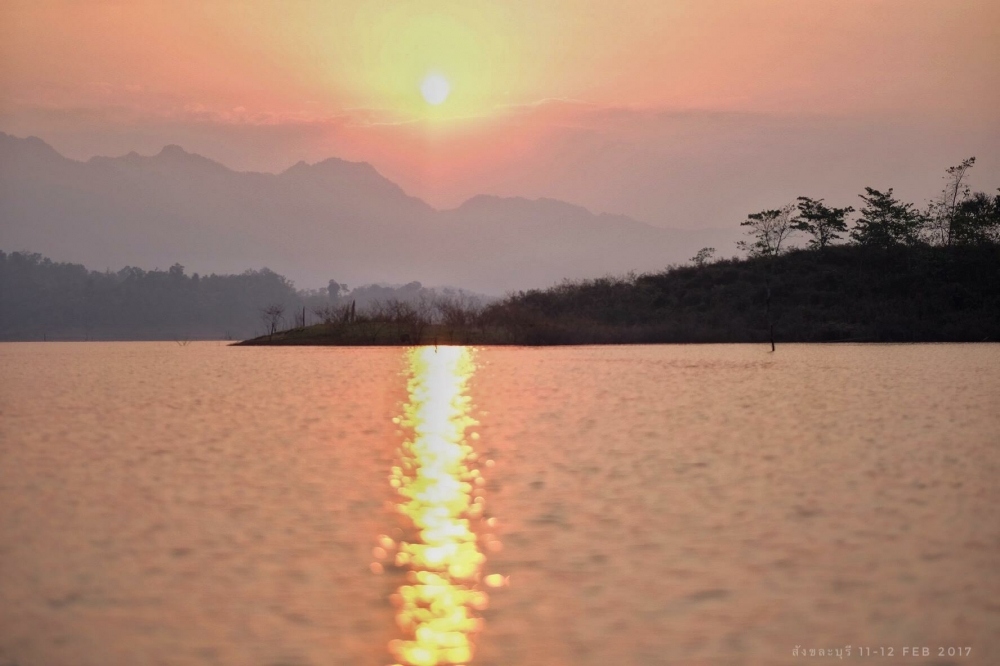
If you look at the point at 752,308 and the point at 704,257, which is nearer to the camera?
the point at 752,308

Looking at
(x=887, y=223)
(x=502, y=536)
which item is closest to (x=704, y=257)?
(x=887, y=223)

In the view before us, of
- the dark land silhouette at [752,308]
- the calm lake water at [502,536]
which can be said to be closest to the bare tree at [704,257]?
the dark land silhouette at [752,308]

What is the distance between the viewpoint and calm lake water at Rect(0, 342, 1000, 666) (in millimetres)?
8086

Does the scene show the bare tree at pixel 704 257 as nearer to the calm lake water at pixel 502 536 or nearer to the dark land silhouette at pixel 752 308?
the dark land silhouette at pixel 752 308

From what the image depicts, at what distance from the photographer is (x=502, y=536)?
38.5ft

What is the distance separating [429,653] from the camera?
7770 mm

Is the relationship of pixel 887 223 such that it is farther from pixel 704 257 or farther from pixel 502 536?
pixel 502 536

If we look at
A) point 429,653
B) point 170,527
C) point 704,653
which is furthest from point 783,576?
point 170,527

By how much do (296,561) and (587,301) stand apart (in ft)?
274

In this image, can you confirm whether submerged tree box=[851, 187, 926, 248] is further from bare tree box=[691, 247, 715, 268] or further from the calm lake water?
the calm lake water

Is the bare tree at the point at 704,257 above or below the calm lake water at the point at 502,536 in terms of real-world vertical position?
above

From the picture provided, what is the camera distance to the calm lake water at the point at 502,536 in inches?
318

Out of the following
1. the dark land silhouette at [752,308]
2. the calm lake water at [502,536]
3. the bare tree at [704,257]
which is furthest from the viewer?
the bare tree at [704,257]

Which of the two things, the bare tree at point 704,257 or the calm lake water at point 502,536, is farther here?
the bare tree at point 704,257
